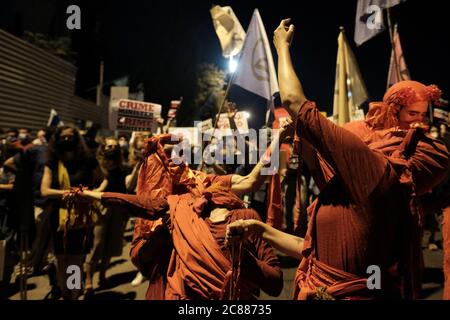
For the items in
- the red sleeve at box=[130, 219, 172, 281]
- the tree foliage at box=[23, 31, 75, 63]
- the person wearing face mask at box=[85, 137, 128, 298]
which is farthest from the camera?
the tree foliage at box=[23, 31, 75, 63]

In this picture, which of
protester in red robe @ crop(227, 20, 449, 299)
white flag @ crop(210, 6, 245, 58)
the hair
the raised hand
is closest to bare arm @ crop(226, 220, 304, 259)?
protester in red robe @ crop(227, 20, 449, 299)

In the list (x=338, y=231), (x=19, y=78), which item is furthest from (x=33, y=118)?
(x=338, y=231)

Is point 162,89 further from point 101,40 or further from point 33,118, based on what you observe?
point 33,118

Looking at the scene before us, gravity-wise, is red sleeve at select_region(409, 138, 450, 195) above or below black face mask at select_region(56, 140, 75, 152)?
below

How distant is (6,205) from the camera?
5770 mm

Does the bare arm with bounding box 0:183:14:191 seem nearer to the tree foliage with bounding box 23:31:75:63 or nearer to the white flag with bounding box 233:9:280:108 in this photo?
the white flag with bounding box 233:9:280:108

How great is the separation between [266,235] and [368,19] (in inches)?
153

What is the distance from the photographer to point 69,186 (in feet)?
13.8

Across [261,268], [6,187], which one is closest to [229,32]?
[6,187]

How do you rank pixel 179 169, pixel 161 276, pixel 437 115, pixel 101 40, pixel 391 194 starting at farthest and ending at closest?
pixel 101 40 → pixel 437 115 → pixel 179 169 → pixel 161 276 → pixel 391 194

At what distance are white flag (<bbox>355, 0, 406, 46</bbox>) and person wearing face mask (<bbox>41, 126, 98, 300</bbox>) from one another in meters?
3.76

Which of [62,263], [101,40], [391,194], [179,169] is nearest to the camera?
[391,194]

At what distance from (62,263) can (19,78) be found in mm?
9737

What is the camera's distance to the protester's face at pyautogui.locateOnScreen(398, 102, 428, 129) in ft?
5.97
